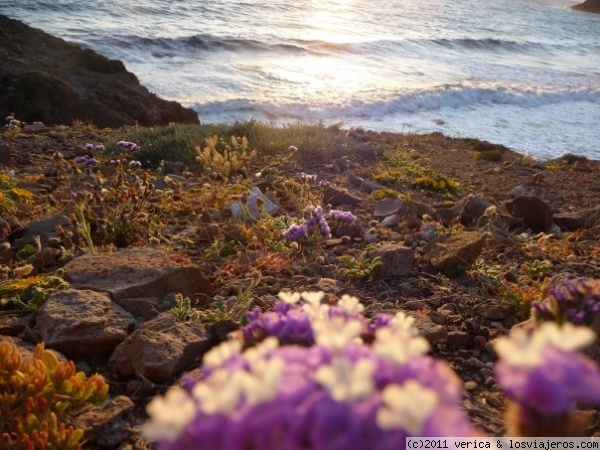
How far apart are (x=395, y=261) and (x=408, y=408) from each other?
340 centimetres

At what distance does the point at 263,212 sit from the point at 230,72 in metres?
17.3

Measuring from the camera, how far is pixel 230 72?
70.0ft

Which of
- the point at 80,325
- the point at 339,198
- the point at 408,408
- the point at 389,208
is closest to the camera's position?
the point at 408,408

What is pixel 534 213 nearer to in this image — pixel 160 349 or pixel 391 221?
pixel 391 221

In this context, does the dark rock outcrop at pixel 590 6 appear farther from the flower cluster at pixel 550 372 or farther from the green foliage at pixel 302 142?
the flower cluster at pixel 550 372

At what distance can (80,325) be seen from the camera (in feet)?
9.77

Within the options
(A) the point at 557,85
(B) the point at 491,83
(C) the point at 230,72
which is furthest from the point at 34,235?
(A) the point at 557,85

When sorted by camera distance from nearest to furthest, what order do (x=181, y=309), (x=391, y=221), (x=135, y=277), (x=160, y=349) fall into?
1. (x=160, y=349)
2. (x=181, y=309)
3. (x=135, y=277)
4. (x=391, y=221)

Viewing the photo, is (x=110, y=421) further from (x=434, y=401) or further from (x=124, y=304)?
(x=434, y=401)

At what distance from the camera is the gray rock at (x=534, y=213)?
548 centimetres

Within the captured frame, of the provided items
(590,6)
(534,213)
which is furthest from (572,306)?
(590,6)

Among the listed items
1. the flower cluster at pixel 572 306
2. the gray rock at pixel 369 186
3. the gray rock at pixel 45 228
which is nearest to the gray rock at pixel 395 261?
the gray rock at pixel 45 228

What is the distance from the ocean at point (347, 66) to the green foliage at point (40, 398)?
1059cm

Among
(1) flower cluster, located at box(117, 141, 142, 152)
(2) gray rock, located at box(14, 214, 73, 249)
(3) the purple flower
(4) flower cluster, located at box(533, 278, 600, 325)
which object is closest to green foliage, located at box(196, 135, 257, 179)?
(1) flower cluster, located at box(117, 141, 142, 152)
